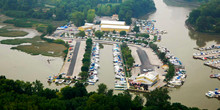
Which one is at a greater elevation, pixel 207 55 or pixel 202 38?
pixel 202 38

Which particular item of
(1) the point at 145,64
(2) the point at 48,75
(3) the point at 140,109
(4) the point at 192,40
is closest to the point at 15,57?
(2) the point at 48,75

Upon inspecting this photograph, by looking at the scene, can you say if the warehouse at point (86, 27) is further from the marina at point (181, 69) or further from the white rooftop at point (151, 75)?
the white rooftop at point (151, 75)

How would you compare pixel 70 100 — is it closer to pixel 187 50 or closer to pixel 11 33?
pixel 187 50

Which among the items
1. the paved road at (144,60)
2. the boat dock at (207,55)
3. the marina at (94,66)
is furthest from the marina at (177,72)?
the marina at (94,66)

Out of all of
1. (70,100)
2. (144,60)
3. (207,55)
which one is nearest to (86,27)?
(144,60)

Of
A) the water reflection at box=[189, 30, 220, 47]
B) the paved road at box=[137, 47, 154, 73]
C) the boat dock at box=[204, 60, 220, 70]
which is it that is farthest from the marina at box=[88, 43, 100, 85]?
the water reflection at box=[189, 30, 220, 47]

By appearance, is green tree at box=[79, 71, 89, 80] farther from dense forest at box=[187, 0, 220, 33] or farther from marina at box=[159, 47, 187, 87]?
dense forest at box=[187, 0, 220, 33]
